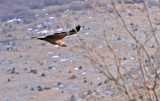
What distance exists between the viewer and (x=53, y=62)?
3023 centimetres

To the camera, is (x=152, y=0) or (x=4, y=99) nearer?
(x=4, y=99)

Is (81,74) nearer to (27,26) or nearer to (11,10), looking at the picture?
(27,26)

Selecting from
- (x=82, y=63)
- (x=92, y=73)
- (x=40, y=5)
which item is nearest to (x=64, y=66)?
(x=82, y=63)

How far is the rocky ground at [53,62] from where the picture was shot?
23.3 metres

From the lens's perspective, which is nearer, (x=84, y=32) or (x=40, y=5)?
(x=84, y=32)

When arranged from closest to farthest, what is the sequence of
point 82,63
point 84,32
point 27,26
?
point 82,63
point 84,32
point 27,26

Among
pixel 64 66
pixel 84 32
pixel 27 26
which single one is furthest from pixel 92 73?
pixel 27 26

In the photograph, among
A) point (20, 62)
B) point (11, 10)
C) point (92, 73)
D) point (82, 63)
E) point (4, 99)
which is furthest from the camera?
point (11, 10)

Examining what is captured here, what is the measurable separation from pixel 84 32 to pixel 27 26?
24.2 feet

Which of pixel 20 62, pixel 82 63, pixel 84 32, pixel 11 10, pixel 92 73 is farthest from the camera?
pixel 11 10

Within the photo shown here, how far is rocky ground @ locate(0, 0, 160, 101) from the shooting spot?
2327 centimetres

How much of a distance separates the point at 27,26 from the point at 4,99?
17555 mm

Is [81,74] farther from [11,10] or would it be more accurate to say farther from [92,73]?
[11,10]

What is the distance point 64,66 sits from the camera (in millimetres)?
29031
